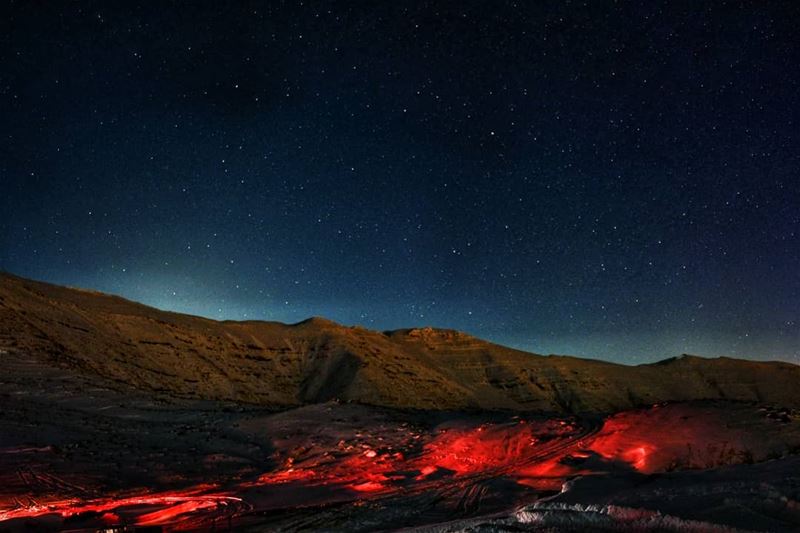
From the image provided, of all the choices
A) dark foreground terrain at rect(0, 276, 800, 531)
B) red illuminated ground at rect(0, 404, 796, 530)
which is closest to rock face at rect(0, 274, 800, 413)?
dark foreground terrain at rect(0, 276, 800, 531)

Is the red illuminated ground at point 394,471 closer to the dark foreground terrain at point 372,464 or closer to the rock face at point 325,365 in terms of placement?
the dark foreground terrain at point 372,464

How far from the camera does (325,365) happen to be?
7706 centimetres

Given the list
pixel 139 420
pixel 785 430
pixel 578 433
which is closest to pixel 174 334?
pixel 139 420

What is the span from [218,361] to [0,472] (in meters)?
55.5

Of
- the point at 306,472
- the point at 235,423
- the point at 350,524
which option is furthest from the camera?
the point at 235,423

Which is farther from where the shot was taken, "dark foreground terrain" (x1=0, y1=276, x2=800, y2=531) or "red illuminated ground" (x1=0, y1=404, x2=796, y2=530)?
"red illuminated ground" (x1=0, y1=404, x2=796, y2=530)

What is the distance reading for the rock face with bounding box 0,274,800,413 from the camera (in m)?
47.3

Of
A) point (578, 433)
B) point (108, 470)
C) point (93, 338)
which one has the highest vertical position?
point (93, 338)

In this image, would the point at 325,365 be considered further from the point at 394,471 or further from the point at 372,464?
the point at 394,471

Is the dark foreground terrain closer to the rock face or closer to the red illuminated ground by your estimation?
the red illuminated ground

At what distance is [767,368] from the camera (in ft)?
359

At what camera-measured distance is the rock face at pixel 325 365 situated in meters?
47.3

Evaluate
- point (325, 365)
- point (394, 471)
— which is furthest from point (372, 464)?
point (325, 365)

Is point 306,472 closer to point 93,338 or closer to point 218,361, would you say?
point 93,338
